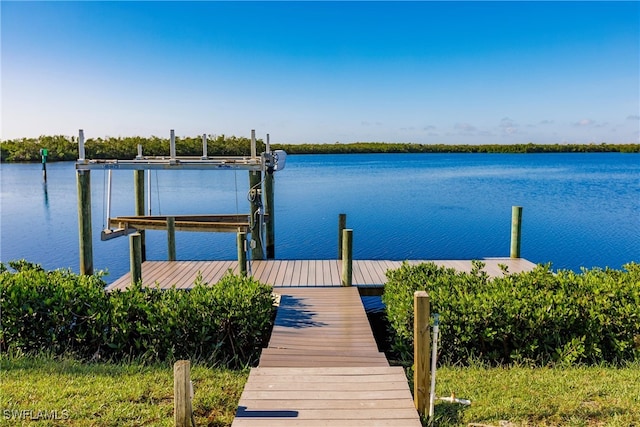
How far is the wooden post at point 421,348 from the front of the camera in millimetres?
3848

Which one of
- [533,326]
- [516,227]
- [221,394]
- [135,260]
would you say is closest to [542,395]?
[533,326]

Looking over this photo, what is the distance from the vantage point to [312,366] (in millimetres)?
4883

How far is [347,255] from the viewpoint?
26.2 feet

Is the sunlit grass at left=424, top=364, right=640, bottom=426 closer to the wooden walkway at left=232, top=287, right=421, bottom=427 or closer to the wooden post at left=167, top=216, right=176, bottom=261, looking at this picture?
the wooden walkway at left=232, top=287, right=421, bottom=427

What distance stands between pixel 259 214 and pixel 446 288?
5.07 m

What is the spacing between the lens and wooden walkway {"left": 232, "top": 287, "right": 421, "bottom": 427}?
3.62m

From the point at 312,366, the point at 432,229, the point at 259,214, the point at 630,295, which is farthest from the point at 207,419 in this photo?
Answer: the point at 432,229

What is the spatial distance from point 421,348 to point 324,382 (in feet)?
3.02

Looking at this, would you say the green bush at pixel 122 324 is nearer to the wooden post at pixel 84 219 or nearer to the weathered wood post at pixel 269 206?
the wooden post at pixel 84 219

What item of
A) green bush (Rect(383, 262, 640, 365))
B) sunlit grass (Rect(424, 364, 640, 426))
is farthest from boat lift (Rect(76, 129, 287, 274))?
sunlit grass (Rect(424, 364, 640, 426))

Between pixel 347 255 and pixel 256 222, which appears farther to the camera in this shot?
pixel 256 222

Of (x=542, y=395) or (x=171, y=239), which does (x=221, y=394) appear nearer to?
(x=542, y=395)

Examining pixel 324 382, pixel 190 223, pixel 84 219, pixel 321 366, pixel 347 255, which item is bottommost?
pixel 321 366

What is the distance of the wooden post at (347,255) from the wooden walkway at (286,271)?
22 cm
